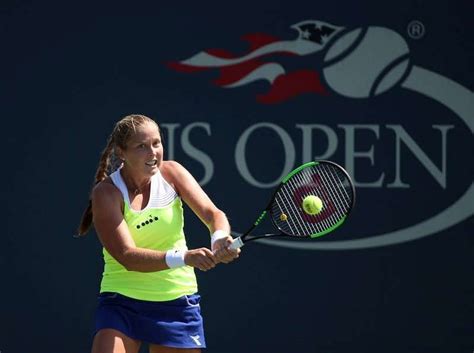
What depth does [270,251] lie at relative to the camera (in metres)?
6.37

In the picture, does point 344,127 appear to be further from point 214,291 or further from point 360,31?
point 214,291

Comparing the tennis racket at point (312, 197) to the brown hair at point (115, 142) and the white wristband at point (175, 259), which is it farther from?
the brown hair at point (115, 142)

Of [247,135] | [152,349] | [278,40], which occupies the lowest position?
[152,349]

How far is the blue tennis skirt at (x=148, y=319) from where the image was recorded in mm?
4258

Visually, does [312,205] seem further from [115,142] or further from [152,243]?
[115,142]

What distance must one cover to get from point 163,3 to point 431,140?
166 centimetres

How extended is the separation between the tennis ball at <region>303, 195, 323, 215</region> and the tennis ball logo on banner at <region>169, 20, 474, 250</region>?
201cm

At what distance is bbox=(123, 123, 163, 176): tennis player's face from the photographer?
4230 mm

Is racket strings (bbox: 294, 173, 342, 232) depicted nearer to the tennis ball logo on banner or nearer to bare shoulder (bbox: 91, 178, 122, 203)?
bare shoulder (bbox: 91, 178, 122, 203)

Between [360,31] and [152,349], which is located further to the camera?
[360,31]

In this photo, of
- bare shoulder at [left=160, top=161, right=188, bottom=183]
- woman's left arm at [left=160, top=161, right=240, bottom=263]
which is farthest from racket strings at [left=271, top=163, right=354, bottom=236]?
bare shoulder at [left=160, top=161, right=188, bottom=183]

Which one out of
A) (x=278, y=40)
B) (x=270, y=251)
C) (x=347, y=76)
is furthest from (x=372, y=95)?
(x=270, y=251)

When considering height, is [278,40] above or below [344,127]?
above

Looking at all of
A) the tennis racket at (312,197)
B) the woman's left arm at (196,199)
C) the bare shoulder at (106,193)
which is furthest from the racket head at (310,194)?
the bare shoulder at (106,193)
